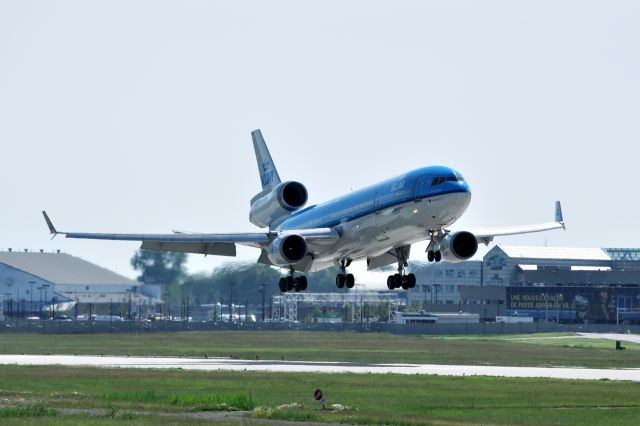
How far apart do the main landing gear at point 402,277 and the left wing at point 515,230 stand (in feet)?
18.0

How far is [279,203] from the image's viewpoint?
8725cm

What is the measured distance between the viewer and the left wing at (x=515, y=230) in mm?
82938

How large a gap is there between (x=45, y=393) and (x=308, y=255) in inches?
983

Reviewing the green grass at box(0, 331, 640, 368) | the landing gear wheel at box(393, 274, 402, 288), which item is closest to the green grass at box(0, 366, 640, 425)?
the landing gear wheel at box(393, 274, 402, 288)

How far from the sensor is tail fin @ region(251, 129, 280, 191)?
3644 inches

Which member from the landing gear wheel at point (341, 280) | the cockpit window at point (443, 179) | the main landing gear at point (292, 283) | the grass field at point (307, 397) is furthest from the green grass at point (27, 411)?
the landing gear wheel at point (341, 280)

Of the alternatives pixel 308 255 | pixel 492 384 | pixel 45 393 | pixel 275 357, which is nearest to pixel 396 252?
pixel 308 255

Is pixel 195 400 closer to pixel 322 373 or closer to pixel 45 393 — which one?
pixel 45 393

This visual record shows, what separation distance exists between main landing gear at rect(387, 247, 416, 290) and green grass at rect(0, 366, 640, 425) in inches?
307

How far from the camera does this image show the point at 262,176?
94.4 meters

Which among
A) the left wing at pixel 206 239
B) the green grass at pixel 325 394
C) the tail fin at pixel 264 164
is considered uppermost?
the tail fin at pixel 264 164

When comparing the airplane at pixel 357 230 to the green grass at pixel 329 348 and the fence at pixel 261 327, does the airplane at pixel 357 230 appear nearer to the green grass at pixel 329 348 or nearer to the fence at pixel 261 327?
the green grass at pixel 329 348

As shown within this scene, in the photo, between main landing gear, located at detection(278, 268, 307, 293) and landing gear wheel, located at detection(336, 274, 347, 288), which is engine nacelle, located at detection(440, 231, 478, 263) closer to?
landing gear wheel, located at detection(336, 274, 347, 288)

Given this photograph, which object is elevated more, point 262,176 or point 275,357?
point 262,176
